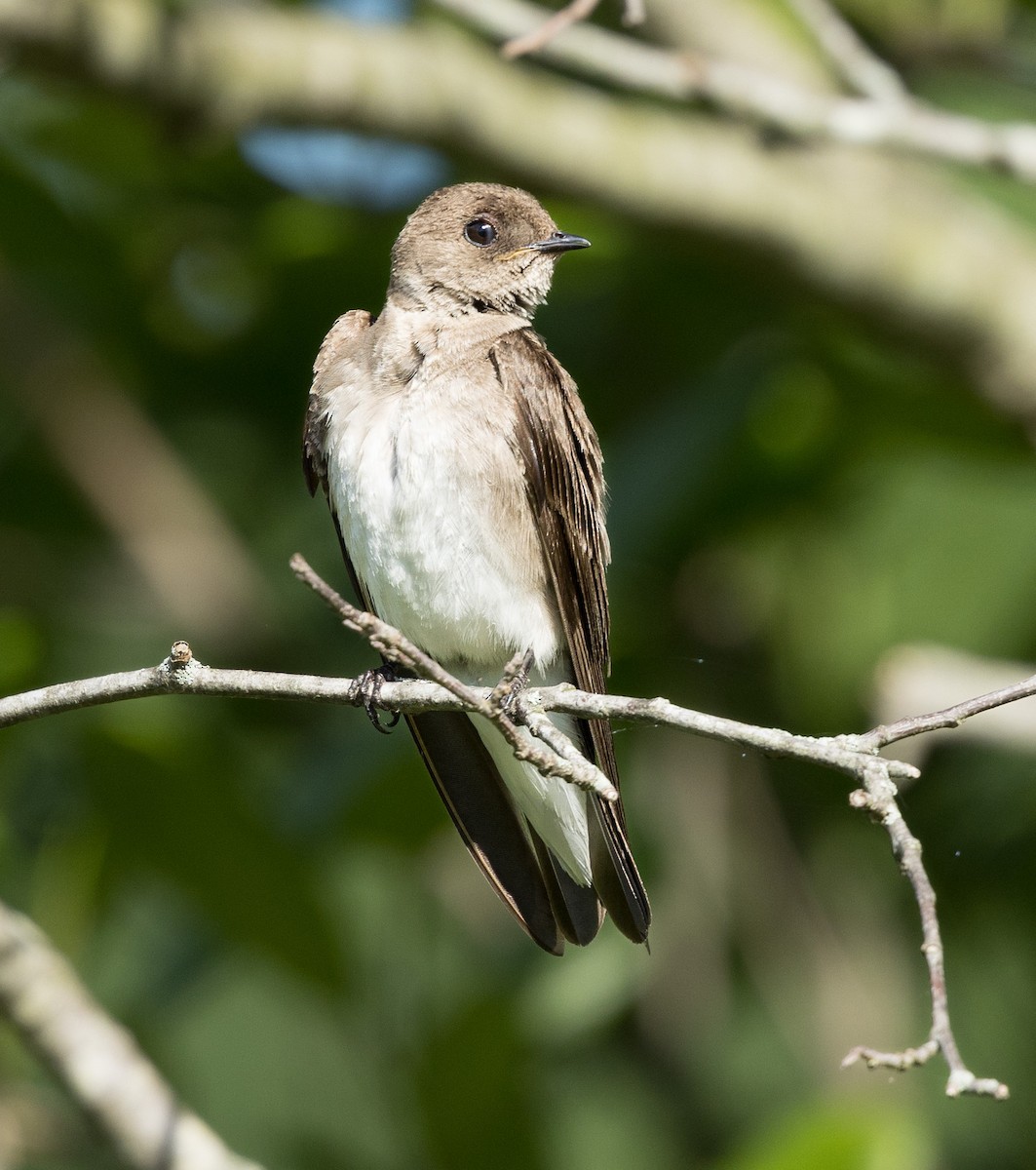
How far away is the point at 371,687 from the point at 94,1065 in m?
1.13

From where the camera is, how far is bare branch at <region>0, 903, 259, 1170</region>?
166 inches

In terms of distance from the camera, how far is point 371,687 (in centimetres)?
398

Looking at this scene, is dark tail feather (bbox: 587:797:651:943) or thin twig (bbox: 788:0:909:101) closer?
dark tail feather (bbox: 587:797:651:943)

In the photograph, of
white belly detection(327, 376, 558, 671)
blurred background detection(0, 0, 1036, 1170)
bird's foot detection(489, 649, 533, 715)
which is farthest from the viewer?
blurred background detection(0, 0, 1036, 1170)

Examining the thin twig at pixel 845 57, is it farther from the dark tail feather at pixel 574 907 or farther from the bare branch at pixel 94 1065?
the bare branch at pixel 94 1065

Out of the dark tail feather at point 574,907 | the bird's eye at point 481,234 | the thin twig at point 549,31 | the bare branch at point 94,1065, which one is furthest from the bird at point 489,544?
the bare branch at point 94,1065

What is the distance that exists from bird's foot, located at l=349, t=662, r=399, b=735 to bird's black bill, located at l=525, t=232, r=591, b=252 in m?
1.17

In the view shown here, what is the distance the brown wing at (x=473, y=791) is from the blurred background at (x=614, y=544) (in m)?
0.69

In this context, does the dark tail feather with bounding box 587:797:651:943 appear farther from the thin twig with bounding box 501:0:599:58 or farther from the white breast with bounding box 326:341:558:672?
the thin twig with bounding box 501:0:599:58

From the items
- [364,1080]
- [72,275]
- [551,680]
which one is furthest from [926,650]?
[72,275]

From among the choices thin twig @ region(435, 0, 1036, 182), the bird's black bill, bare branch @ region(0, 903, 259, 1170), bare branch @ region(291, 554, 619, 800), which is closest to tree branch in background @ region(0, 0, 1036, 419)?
thin twig @ region(435, 0, 1036, 182)

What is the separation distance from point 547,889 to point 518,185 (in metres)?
2.38

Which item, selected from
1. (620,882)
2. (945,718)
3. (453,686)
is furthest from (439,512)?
(945,718)

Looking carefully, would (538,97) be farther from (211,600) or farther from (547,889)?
(547,889)
